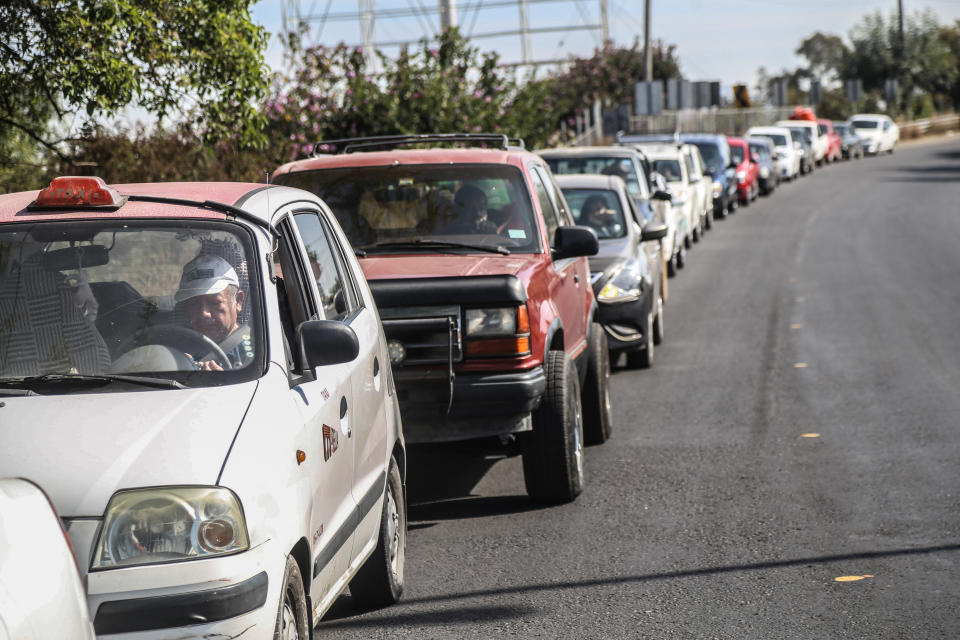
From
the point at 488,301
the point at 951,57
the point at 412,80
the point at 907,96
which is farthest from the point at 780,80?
the point at 488,301

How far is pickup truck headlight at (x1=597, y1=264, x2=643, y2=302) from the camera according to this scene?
12.0 meters

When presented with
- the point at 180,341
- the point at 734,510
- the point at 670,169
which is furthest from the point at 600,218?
the point at 670,169

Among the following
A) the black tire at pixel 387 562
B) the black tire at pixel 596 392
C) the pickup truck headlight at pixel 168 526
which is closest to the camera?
the pickup truck headlight at pixel 168 526

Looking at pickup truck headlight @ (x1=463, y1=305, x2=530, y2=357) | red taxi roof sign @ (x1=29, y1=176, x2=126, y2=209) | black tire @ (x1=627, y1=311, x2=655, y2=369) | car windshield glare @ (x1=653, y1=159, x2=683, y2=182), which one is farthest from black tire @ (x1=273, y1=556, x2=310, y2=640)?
car windshield glare @ (x1=653, y1=159, x2=683, y2=182)

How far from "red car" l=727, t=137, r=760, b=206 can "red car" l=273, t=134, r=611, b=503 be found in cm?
2607

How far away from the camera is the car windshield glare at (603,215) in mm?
12906

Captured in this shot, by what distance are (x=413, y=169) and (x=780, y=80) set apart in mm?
58429

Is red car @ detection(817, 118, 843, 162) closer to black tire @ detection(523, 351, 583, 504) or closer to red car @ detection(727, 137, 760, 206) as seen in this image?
red car @ detection(727, 137, 760, 206)

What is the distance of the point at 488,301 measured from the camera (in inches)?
278

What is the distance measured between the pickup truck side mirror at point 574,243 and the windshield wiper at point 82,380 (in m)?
4.28

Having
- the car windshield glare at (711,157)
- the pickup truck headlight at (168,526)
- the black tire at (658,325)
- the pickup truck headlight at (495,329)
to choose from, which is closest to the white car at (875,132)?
the car windshield glare at (711,157)

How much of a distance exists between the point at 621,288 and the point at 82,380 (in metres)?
8.34

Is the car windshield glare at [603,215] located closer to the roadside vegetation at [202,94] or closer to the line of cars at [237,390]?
the roadside vegetation at [202,94]

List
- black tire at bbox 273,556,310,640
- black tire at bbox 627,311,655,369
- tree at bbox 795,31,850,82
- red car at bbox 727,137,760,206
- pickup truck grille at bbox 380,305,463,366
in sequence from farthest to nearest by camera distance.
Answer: tree at bbox 795,31,850,82 < red car at bbox 727,137,760,206 < black tire at bbox 627,311,655,369 < pickup truck grille at bbox 380,305,463,366 < black tire at bbox 273,556,310,640
